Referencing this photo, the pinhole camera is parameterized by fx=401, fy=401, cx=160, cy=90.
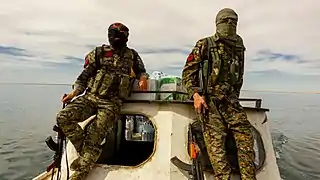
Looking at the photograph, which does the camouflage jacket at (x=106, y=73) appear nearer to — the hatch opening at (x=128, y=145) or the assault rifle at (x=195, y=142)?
the hatch opening at (x=128, y=145)

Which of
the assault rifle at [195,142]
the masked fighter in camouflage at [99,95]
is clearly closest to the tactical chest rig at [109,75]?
the masked fighter in camouflage at [99,95]

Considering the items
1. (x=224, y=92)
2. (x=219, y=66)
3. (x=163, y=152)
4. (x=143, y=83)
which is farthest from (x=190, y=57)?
(x=163, y=152)

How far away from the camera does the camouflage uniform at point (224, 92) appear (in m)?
4.30

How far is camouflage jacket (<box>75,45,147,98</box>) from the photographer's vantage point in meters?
4.76

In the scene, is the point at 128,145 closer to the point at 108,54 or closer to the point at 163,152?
the point at 163,152

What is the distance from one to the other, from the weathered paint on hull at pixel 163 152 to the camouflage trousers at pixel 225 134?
1.02ft

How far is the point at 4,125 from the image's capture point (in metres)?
27.1

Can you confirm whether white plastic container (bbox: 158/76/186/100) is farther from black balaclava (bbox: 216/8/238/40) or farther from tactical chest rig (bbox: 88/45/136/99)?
black balaclava (bbox: 216/8/238/40)

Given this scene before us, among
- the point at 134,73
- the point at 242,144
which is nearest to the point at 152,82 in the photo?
the point at 134,73

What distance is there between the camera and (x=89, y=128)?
184 inches

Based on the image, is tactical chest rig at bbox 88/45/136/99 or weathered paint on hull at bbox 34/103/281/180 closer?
weathered paint on hull at bbox 34/103/281/180

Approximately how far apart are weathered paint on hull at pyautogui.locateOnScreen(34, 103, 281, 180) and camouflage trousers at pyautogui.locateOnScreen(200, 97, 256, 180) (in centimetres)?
31

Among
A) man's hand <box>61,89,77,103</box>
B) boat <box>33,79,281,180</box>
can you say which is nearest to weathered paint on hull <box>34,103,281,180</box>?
boat <box>33,79,281,180</box>

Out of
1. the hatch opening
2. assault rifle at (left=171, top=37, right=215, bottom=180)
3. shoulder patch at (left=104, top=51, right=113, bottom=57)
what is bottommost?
the hatch opening
